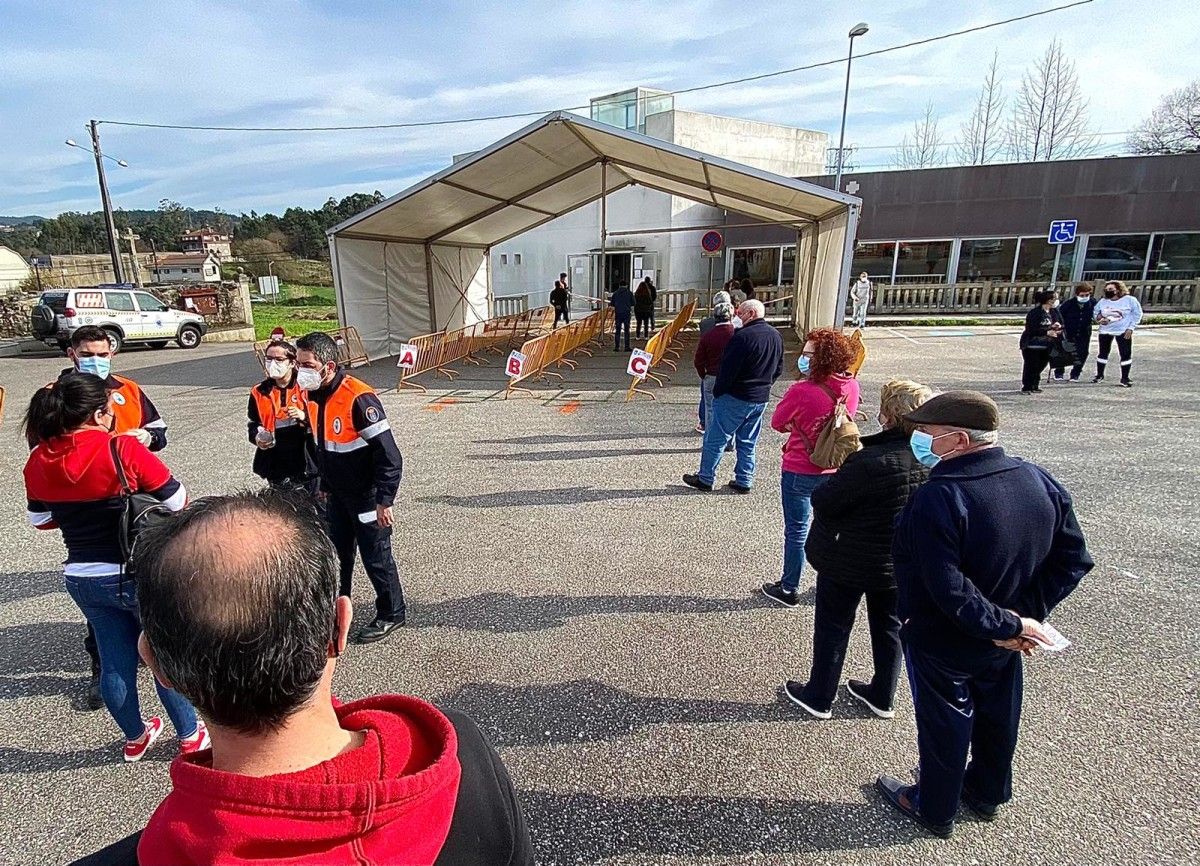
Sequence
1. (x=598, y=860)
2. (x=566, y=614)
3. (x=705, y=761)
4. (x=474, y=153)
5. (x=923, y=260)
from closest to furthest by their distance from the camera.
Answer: (x=598, y=860), (x=705, y=761), (x=566, y=614), (x=474, y=153), (x=923, y=260)

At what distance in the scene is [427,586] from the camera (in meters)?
4.17

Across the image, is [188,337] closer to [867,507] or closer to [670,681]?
[670,681]

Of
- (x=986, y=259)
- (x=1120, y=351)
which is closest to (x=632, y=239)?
(x=986, y=259)

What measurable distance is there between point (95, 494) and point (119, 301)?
17.9m

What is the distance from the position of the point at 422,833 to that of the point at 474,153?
448 inches

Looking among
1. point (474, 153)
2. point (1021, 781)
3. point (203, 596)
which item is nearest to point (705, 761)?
point (1021, 781)

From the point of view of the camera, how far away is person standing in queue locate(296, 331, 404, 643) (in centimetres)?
326

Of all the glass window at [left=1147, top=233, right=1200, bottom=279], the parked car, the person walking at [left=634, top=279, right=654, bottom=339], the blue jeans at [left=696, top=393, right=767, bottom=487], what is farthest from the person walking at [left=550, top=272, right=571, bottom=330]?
the glass window at [left=1147, top=233, right=1200, bottom=279]

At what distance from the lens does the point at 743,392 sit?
5258 mm

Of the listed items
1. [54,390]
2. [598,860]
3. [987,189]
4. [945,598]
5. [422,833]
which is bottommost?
[598,860]

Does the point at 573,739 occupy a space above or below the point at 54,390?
below

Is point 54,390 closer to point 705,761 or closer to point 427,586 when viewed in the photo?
point 427,586

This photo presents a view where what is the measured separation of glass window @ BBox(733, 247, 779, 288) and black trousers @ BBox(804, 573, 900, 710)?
2264cm

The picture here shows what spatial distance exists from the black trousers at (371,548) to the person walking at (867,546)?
2.33m
